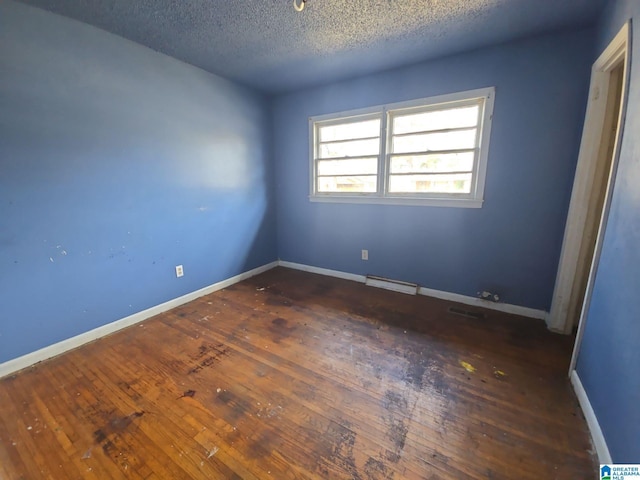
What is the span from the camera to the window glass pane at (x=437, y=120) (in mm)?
2545

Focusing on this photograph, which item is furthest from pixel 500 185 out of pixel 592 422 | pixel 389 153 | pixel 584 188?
pixel 592 422

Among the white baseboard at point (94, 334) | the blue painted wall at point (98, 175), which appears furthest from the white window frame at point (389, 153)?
the white baseboard at point (94, 334)

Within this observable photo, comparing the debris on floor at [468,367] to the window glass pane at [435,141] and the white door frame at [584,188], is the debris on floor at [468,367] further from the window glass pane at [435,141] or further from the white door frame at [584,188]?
the window glass pane at [435,141]

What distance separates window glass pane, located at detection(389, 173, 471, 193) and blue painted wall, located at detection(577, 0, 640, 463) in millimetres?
1300

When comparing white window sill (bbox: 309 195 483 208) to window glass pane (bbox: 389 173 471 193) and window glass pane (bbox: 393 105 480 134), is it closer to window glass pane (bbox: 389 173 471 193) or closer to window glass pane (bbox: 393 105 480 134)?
window glass pane (bbox: 389 173 471 193)

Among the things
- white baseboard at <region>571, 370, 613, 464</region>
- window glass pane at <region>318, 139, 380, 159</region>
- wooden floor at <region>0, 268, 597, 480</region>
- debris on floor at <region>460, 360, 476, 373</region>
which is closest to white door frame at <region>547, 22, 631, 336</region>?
white baseboard at <region>571, 370, 613, 464</region>

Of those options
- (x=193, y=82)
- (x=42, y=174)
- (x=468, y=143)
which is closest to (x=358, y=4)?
(x=468, y=143)

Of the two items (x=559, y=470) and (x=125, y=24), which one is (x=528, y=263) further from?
(x=125, y=24)

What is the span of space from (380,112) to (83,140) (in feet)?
9.10

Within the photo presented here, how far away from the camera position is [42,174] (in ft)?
6.02

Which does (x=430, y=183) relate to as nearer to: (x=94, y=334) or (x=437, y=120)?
(x=437, y=120)

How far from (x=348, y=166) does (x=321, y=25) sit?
1.57 metres

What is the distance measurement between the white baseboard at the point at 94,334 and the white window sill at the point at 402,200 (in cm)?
173

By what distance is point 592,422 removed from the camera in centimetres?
131
